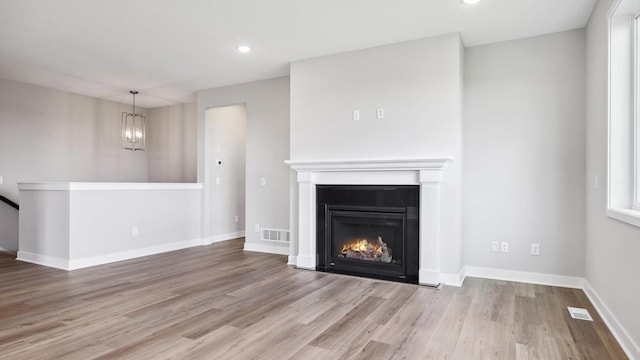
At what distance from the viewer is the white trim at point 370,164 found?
3.68m

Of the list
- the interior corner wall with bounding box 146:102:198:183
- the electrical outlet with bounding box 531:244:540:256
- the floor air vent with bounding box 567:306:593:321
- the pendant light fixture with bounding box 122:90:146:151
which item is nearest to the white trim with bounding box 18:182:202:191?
the interior corner wall with bounding box 146:102:198:183

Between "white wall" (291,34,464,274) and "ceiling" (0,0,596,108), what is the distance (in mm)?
180

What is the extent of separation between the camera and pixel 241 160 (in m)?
7.02

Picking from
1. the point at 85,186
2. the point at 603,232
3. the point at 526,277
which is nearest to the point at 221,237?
the point at 85,186

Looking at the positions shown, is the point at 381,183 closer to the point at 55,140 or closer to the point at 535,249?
the point at 535,249

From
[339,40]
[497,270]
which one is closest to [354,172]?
[339,40]

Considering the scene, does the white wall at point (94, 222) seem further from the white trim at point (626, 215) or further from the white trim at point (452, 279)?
the white trim at point (626, 215)

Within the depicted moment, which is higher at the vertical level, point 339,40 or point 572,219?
point 339,40

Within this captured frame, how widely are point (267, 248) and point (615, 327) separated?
4.07 metres

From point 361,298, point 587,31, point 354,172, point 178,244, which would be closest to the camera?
point 361,298

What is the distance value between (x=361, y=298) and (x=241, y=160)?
14.3ft

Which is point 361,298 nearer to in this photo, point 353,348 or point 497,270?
point 353,348

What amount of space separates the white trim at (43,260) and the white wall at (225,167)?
2215mm

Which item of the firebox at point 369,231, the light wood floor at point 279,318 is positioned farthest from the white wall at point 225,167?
the firebox at point 369,231
